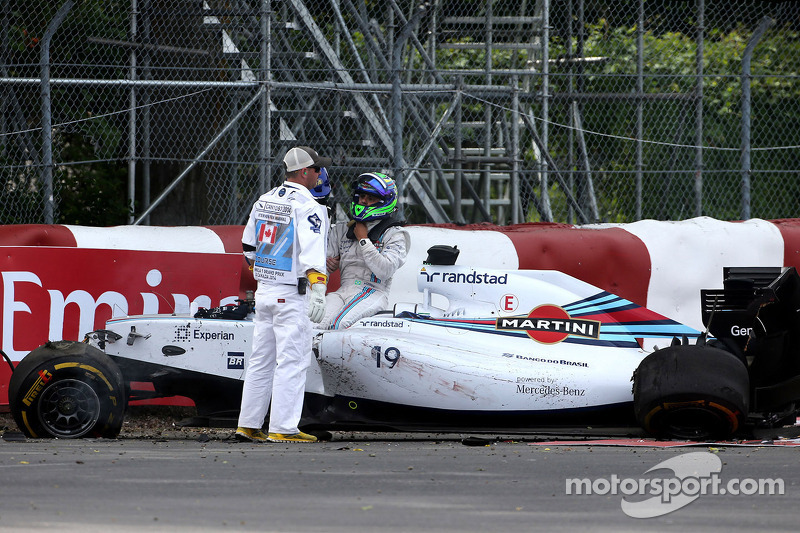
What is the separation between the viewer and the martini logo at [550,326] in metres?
7.72

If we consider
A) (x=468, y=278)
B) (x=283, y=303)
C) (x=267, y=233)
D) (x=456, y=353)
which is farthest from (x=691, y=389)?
(x=267, y=233)

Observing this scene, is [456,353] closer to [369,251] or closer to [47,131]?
[369,251]

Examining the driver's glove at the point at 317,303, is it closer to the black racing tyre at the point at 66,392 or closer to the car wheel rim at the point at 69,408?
the black racing tyre at the point at 66,392

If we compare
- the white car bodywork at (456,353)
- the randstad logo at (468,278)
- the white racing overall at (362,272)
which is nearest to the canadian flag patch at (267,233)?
the white car bodywork at (456,353)

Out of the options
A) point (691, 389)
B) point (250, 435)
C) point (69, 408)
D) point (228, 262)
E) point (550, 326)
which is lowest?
point (250, 435)

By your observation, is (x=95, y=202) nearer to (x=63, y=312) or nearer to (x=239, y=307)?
(x=63, y=312)

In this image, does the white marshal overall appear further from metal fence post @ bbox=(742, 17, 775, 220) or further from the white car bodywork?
metal fence post @ bbox=(742, 17, 775, 220)

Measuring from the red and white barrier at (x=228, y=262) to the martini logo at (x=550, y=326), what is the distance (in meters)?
1.66

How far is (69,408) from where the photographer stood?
24.2 ft

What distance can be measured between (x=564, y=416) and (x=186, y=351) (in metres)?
2.42

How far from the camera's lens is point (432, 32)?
45.7 feet

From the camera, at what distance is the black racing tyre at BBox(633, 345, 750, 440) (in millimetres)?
7082

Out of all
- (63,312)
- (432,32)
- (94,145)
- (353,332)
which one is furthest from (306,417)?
(432,32)

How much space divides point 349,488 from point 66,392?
2.71 metres
